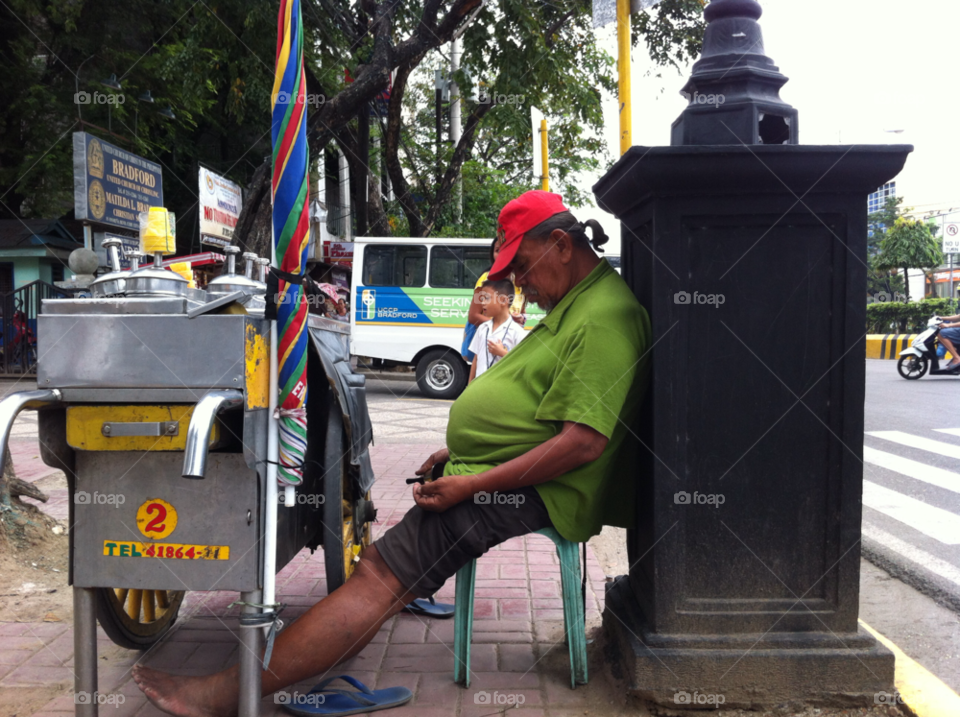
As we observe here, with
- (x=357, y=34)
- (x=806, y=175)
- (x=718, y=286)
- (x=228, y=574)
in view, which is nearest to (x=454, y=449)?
(x=228, y=574)

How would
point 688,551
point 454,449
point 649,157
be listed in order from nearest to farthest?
point 649,157, point 688,551, point 454,449

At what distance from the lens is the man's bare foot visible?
7.45 ft

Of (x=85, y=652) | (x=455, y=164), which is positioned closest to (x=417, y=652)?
(x=85, y=652)

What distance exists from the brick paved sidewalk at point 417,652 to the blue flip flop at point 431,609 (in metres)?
0.04

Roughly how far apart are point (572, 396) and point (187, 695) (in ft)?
4.61

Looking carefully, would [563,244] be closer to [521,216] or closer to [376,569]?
[521,216]

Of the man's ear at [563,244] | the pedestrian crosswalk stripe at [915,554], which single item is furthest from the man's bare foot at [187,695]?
the pedestrian crosswalk stripe at [915,554]

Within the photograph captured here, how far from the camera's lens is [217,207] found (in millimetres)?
15156

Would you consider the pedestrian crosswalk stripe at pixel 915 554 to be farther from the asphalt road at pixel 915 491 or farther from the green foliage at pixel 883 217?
the green foliage at pixel 883 217

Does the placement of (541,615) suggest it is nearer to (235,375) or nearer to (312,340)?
(312,340)

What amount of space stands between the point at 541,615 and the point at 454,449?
3.46ft

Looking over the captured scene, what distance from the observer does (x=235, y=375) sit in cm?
205

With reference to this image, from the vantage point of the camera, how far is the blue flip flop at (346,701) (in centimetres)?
238

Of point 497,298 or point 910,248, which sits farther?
point 910,248
